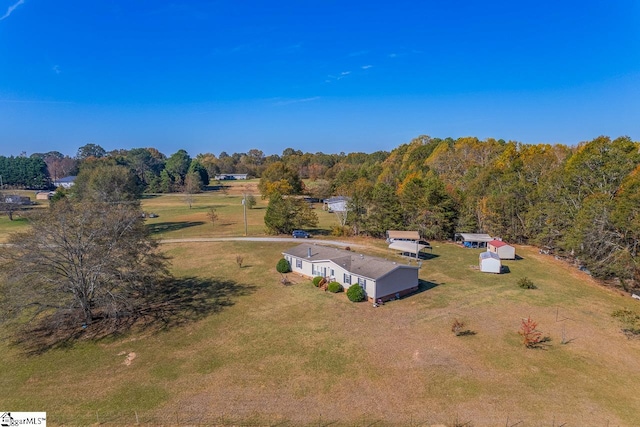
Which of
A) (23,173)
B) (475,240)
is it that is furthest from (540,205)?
(23,173)

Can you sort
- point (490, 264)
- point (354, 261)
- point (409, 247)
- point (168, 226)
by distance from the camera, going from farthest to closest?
point (168, 226), point (409, 247), point (490, 264), point (354, 261)

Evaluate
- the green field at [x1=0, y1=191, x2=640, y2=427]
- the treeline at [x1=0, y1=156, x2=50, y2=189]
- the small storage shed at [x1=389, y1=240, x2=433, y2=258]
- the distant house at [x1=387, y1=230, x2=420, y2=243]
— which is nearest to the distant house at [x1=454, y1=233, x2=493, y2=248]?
the distant house at [x1=387, y1=230, x2=420, y2=243]

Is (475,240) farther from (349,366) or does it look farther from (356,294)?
(349,366)

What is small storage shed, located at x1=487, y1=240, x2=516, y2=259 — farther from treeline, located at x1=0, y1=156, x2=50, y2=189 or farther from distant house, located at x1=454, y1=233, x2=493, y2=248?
treeline, located at x1=0, y1=156, x2=50, y2=189

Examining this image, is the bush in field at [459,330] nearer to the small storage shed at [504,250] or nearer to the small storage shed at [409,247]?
the small storage shed at [409,247]

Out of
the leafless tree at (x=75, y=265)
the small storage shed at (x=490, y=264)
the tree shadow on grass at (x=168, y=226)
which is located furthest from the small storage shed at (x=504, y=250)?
the tree shadow on grass at (x=168, y=226)

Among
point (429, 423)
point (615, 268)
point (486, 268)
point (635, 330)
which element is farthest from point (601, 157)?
point (429, 423)
